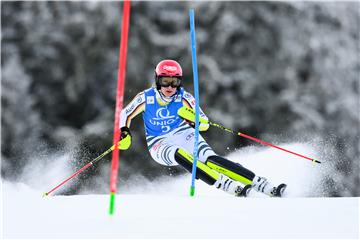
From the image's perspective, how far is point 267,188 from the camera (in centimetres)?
412

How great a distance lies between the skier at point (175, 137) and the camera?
13.4 feet

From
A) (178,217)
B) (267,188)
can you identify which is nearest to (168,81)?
(267,188)

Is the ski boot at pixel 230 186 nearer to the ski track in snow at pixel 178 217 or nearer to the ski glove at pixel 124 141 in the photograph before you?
the ski track in snow at pixel 178 217

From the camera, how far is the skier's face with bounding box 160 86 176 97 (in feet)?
14.1

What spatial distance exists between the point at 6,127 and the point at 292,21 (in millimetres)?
7055

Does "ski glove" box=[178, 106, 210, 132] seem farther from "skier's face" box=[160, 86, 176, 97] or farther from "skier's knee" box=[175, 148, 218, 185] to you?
"skier's knee" box=[175, 148, 218, 185]

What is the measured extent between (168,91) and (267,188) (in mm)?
Answer: 1074

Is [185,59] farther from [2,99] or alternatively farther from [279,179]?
[279,179]

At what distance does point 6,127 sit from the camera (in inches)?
480

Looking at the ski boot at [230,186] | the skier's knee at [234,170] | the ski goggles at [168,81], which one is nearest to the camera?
the ski boot at [230,186]

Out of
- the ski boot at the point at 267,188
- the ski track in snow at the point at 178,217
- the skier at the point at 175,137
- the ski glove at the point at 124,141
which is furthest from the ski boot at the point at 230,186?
the ski glove at the point at 124,141

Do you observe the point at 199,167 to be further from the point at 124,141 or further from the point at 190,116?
the point at 124,141

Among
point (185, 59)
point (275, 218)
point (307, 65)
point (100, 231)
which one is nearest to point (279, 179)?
point (275, 218)

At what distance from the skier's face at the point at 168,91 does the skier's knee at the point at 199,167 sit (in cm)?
45
